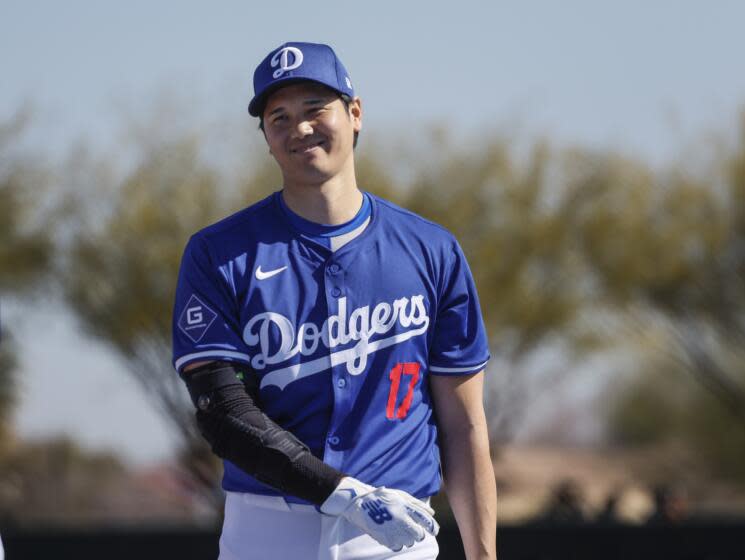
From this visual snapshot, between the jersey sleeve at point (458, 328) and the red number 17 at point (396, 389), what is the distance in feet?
0.29

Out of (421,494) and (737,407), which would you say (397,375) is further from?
(737,407)

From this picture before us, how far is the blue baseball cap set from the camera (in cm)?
355

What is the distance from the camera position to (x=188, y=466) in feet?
101

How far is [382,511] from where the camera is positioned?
335 centimetres

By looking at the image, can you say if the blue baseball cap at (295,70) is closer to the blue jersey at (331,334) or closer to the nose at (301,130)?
the nose at (301,130)

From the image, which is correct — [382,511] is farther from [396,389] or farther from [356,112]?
[356,112]

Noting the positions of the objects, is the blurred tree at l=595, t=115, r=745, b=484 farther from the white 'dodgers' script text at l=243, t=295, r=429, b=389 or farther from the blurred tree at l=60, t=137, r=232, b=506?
the white 'dodgers' script text at l=243, t=295, r=429, b=389

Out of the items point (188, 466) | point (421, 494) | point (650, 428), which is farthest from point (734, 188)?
point (650, 428)

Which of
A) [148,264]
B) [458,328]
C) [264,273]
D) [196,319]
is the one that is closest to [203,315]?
[196,319]

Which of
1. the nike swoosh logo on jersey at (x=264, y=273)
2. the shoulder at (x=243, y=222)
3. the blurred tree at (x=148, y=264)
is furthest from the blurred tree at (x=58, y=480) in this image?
the nike swoosh logo on jersey at (x=264, y=273)

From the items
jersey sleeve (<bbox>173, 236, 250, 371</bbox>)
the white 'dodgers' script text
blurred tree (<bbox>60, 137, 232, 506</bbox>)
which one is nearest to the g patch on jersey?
jersey sleeve (<bbox>173, 236, 250, 371</bbox>)

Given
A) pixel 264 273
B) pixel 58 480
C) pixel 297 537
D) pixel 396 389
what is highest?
pixel 58 480

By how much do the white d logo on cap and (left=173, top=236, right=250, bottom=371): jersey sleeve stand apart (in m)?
0.48

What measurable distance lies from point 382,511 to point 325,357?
16.7 inches
